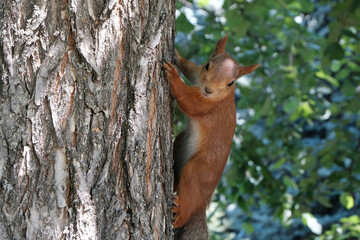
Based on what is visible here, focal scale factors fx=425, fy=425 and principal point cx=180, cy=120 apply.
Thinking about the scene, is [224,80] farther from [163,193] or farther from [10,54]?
[10,54]

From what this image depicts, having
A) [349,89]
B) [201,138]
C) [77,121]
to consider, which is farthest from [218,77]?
Answer: [349,89]

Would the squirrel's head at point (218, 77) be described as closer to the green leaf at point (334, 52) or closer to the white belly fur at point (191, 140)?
the white belly fur at point (191, 140)

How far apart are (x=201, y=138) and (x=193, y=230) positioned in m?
0.37

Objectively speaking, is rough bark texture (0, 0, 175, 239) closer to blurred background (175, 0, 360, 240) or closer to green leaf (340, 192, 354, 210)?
blurred background (175, 0, 360, 240)

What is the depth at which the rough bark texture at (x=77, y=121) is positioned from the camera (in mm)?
971

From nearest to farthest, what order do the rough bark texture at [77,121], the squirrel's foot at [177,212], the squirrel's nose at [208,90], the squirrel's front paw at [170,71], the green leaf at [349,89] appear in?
1. the rough bark texture at [77,121]
2. the squirrel's front paw at [170,71]
3. the squirrel's foot at [177,212]
4. the squirrel's nose at [208,90]
5. the green leaf at [349,89]

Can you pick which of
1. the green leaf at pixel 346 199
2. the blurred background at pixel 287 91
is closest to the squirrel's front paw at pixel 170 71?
the blurred background at pixel 287 91

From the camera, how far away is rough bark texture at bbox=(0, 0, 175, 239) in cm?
97

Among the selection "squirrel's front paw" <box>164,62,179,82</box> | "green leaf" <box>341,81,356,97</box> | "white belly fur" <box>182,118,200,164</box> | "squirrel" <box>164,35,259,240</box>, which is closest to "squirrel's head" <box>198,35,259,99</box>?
"squirrel" <box>164,35,259,240</box>

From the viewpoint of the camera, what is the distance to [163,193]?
1213mm

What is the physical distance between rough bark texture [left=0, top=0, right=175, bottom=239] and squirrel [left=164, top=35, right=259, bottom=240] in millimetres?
396

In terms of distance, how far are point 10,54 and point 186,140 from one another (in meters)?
0.91

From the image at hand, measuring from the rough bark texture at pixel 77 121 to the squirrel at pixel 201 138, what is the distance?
0.40 m

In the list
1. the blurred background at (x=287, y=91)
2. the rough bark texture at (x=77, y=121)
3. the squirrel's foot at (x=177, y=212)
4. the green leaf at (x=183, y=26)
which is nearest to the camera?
the rough bark texture at (x=77, y=121)
